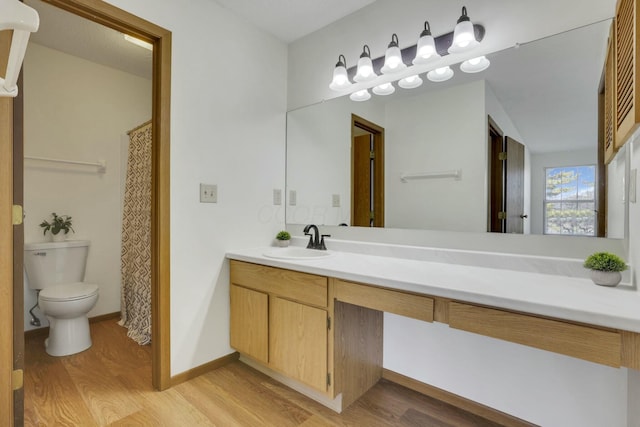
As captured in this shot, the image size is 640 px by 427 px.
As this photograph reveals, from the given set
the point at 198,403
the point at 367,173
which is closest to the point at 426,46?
the point at 367,173

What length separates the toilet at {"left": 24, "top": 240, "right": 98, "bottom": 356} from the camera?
2119 mm

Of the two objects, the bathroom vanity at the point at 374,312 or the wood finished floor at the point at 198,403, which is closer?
the bathroom vanity at the point at 374,312

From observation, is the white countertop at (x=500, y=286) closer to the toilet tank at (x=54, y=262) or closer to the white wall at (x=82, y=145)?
the toilet tank at (x=54, y=262)

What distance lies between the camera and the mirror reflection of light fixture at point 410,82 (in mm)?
1794

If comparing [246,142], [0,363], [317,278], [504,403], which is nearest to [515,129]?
[317,278]

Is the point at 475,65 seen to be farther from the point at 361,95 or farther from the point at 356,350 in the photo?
the point at 356,350

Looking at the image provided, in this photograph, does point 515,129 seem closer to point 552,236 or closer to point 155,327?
point 552,236

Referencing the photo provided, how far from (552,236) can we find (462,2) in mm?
1265

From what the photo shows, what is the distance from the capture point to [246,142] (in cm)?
216

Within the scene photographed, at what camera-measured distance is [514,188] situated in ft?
5.03

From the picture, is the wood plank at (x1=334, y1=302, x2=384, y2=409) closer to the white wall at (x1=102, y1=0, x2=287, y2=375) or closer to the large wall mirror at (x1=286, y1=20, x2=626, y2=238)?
the large wall mirror at (x1=286, y1=20, x2=626, y2=238)

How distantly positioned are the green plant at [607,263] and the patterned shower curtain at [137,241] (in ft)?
8.62

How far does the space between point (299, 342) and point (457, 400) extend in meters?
0.87

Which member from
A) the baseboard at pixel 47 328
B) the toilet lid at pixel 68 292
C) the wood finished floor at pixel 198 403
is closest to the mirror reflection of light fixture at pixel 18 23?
the wood finished floor at pixel 198 403
